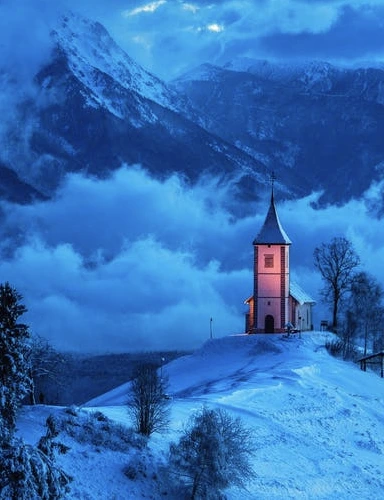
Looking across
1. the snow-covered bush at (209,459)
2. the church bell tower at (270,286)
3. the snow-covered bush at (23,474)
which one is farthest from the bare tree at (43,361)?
the church bell tower at (270,286)

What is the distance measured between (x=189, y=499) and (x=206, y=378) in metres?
35.3

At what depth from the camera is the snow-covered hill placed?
159 ft

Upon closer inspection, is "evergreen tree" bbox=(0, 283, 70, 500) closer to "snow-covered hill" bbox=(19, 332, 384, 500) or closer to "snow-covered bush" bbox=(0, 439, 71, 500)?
"snow-covered bush" bbox=(0, 439, 71, 500)

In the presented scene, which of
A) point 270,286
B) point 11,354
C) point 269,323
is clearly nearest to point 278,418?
point 11,354

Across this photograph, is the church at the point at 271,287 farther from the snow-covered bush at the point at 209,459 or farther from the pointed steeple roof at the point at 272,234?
the snow-covered bush at the point at 209,459

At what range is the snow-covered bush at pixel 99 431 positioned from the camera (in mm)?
50062

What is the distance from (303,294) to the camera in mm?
106875

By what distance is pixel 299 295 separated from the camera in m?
104

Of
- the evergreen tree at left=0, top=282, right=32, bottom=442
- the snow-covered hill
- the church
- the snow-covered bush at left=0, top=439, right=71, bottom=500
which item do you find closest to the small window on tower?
the church

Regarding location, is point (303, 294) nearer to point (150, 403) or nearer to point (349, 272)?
point (349, 272)

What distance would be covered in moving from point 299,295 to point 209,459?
57467 millimetres

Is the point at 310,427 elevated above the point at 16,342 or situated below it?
below

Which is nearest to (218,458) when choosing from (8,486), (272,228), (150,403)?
(150,403)

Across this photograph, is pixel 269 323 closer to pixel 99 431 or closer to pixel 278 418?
pixel 278 418
